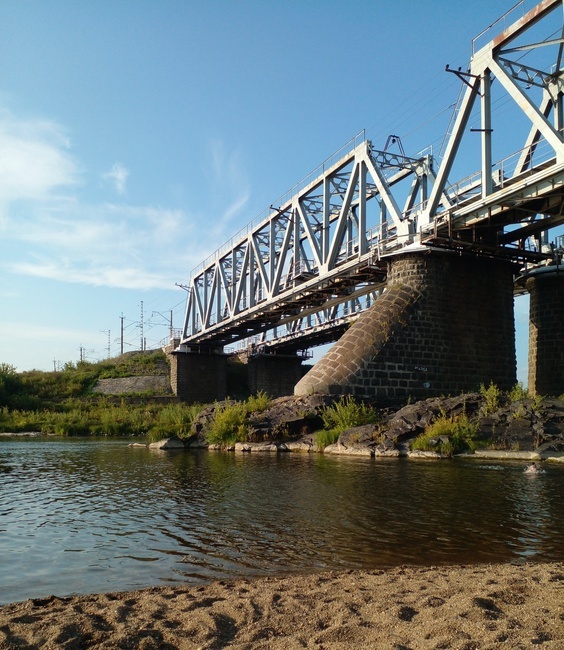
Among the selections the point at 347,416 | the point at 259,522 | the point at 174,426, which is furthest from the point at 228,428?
the point at 259,522

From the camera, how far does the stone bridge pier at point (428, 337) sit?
29750mm

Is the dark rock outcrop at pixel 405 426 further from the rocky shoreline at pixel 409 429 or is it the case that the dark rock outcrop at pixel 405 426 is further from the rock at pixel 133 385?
the rock at pixel 133 385

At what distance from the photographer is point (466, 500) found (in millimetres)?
12461

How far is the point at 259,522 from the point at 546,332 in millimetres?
29275

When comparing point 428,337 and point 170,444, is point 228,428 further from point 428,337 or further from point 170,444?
point 428,337

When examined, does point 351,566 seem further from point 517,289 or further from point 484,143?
point 517,289

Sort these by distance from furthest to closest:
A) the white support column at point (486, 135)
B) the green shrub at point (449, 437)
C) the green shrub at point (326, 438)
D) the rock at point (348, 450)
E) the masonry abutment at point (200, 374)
A: the masonry abutment at point (200, 374) → the white support column at point (486, 135) → the green shrub at point (326, 438) → the rock at point (348, 450) → the green shrub at point (449, 437)

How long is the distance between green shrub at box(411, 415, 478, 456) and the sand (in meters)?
15.0

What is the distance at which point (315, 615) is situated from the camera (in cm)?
527

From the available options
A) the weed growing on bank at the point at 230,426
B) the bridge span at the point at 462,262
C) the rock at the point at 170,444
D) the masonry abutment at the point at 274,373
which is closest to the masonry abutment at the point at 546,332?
the bridge span at the point at 462,262

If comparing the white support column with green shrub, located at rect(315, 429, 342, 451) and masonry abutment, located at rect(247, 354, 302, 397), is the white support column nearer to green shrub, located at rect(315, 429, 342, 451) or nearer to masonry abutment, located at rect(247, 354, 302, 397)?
green shrub, located at rect(315, 429, 342, 451)

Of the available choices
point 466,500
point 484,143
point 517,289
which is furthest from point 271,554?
point 517,289

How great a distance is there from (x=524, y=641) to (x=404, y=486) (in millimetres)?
10324

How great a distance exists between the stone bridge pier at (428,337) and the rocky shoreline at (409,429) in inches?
71.5
